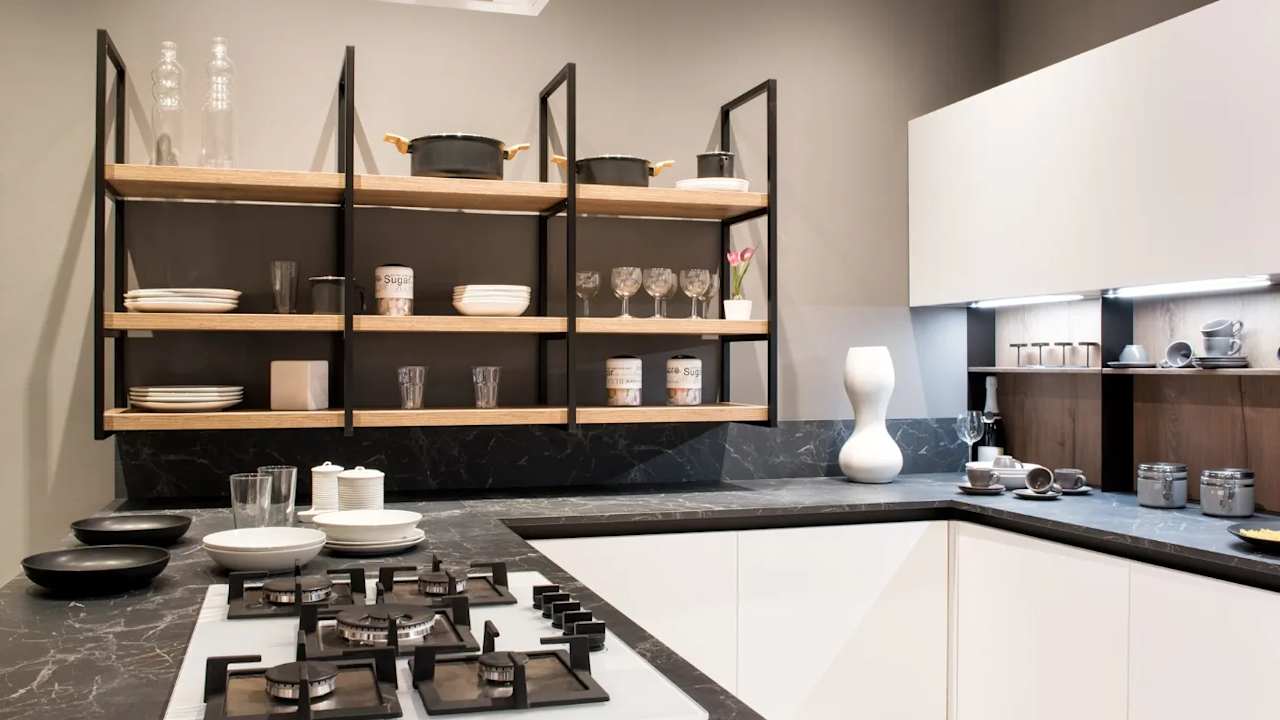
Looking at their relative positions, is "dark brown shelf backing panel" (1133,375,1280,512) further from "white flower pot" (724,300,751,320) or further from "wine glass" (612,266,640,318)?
"wine glass" (612,266,640,318)

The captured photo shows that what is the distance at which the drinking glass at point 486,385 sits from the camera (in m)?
3.04

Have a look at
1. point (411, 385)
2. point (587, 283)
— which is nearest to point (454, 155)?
point (587, 283)

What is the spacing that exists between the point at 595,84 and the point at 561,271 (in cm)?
60

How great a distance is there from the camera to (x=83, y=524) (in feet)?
7.18

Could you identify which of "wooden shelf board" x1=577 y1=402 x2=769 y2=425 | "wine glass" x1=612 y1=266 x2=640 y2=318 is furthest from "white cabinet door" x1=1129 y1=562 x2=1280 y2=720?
"wine glass" x1=612 y1=266 x2=640 y2=318

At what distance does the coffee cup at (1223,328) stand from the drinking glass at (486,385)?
189 cm

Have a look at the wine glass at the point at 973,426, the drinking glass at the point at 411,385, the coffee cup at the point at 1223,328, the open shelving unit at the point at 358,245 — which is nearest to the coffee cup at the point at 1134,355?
the coffee cup at the point at 1223,328

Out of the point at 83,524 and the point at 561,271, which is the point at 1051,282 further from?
the point at 83,524

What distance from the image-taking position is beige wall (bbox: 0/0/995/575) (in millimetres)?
2969

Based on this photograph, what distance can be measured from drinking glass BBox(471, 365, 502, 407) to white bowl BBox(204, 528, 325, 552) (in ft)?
3.46

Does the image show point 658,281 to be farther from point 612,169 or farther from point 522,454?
point 522,454

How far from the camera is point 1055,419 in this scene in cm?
352

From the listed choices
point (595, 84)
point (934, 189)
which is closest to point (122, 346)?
point (595, 84)

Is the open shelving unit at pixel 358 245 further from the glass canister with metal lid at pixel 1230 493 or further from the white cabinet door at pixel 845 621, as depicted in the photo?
the glass canister with metal lid at pixel 1230 493
